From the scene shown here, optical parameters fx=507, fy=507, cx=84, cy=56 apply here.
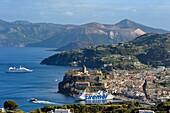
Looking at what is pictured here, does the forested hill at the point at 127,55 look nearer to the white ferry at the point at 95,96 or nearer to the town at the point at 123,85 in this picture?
the town at the point at 123,85

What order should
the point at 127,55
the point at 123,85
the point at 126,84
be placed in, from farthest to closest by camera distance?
the point at 127,55 → the point at 126,84 → the point at 123,85

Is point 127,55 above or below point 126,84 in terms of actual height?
above

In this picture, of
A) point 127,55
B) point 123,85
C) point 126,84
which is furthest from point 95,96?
point 127,55

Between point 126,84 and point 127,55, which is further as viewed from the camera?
point 127,55

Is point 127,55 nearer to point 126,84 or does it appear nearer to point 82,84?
point 126,84

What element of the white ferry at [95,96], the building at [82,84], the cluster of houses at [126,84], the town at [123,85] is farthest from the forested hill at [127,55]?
the white ferry at [95,96]

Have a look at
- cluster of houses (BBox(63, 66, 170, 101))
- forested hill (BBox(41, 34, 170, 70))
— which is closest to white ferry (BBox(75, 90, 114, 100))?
cluster of houses (BBox(63, 66, 170, 101))
